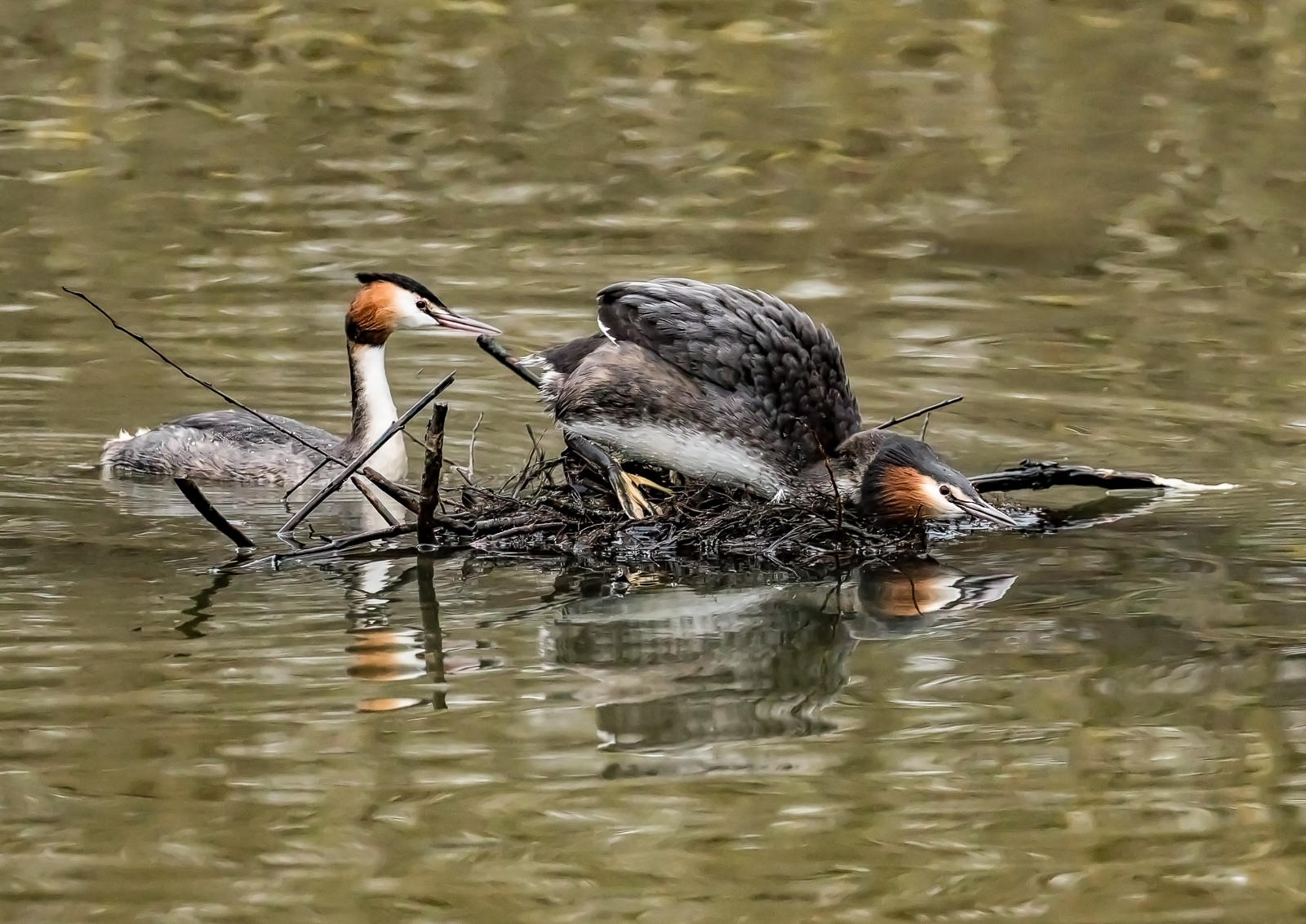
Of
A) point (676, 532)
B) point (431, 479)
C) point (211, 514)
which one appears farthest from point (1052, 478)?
point (211, 514)

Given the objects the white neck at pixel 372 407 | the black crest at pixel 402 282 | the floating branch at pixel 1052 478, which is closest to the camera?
the floating branch at pixel 1052 478

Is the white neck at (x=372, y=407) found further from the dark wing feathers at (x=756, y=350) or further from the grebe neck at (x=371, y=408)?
the dark wing feathers at (x=756, y=350)

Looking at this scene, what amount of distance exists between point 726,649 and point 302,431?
3019mm

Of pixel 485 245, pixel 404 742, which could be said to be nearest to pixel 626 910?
pixel 404 742

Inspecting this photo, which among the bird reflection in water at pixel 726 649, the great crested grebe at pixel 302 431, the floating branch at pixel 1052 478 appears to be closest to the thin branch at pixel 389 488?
the bird reflection in water at pixel 726 649

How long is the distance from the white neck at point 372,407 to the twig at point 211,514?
1035 mm

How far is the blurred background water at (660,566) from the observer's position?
4.45 metres

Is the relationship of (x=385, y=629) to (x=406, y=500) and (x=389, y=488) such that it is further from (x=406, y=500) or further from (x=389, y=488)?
(x=406, y=500)

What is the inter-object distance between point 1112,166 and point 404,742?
29.4 feet

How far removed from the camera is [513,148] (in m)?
13.1

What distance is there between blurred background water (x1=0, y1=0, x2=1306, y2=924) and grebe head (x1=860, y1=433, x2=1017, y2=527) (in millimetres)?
208

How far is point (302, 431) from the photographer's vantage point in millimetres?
8367

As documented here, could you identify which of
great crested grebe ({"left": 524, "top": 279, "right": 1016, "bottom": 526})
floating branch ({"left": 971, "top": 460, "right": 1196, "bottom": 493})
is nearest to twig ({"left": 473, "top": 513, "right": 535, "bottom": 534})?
great crested grebe ({"left": 524, "top": 279, "right": 1016, "bottom": 526})

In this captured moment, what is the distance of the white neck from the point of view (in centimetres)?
804
